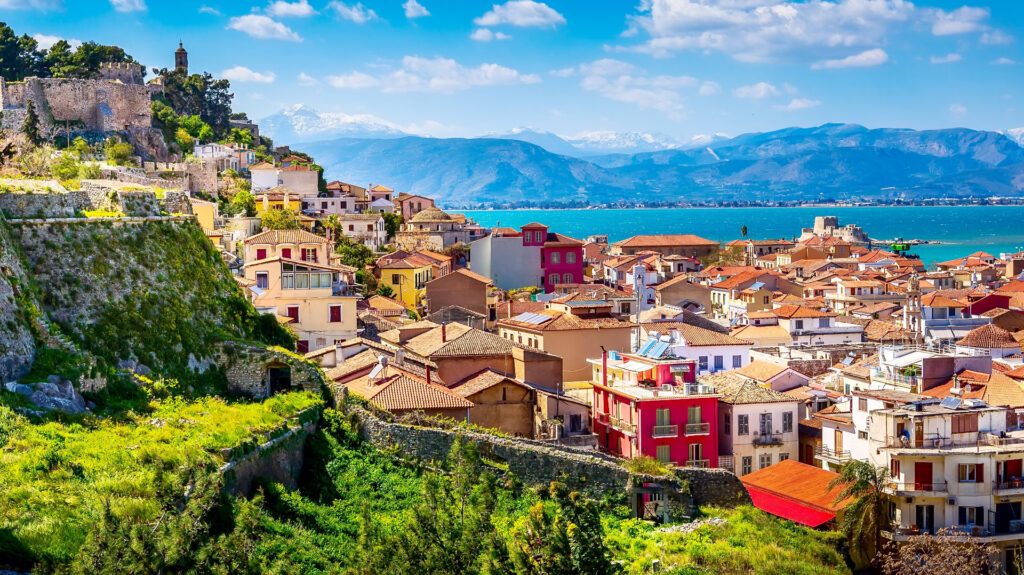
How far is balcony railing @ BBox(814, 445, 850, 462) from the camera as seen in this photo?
37188 millimetres

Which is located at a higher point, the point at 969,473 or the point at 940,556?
the point at 969,473

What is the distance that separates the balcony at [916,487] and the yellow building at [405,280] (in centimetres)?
3513

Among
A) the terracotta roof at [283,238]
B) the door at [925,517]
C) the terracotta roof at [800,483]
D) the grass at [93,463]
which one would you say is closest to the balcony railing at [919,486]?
the door at [925,517]

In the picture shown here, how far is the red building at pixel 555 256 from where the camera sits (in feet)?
267

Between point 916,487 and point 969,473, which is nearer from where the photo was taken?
point 916,487

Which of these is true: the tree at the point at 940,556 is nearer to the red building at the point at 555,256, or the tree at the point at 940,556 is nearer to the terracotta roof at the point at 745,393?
the terracotta roof at the point at 745,393

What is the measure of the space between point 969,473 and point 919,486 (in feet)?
4.86

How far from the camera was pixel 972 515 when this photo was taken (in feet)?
111

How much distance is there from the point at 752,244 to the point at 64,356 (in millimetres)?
109606

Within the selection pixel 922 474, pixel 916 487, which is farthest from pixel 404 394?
pixel 922 474

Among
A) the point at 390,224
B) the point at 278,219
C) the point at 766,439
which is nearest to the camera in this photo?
the point at 766,439

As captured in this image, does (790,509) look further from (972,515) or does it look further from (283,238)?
(283,238)

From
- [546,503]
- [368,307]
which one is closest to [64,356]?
[546,503]

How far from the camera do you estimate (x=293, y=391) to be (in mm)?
30641
